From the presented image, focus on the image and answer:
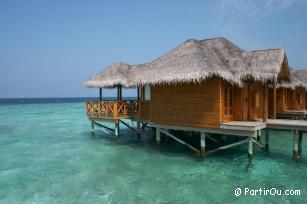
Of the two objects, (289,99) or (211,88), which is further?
(289,99)

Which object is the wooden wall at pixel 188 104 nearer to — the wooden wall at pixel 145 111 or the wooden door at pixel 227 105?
the wooden door at pixel 227 105

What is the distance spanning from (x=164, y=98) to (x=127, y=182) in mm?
4373

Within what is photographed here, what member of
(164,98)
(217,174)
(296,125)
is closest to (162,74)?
(164,98)

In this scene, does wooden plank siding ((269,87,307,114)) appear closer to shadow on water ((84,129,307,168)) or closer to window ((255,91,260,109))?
window ((255,91,260,109))

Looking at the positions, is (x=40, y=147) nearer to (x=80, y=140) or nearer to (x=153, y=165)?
(x=80, y=140)

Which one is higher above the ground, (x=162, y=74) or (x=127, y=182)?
(x=162, y=74)

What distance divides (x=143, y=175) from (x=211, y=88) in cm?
406

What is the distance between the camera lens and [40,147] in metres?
15.8

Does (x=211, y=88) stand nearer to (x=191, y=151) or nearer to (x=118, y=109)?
(x=191, y=151)

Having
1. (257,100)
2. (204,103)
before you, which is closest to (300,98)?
(257,100)

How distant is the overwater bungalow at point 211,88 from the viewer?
10570mm

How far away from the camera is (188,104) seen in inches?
448

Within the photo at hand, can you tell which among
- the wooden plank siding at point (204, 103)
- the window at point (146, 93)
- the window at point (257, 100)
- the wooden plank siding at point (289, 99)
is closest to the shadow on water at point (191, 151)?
the wooden plank siding at point (204, 103)

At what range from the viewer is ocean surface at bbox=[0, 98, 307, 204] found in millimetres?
8008
